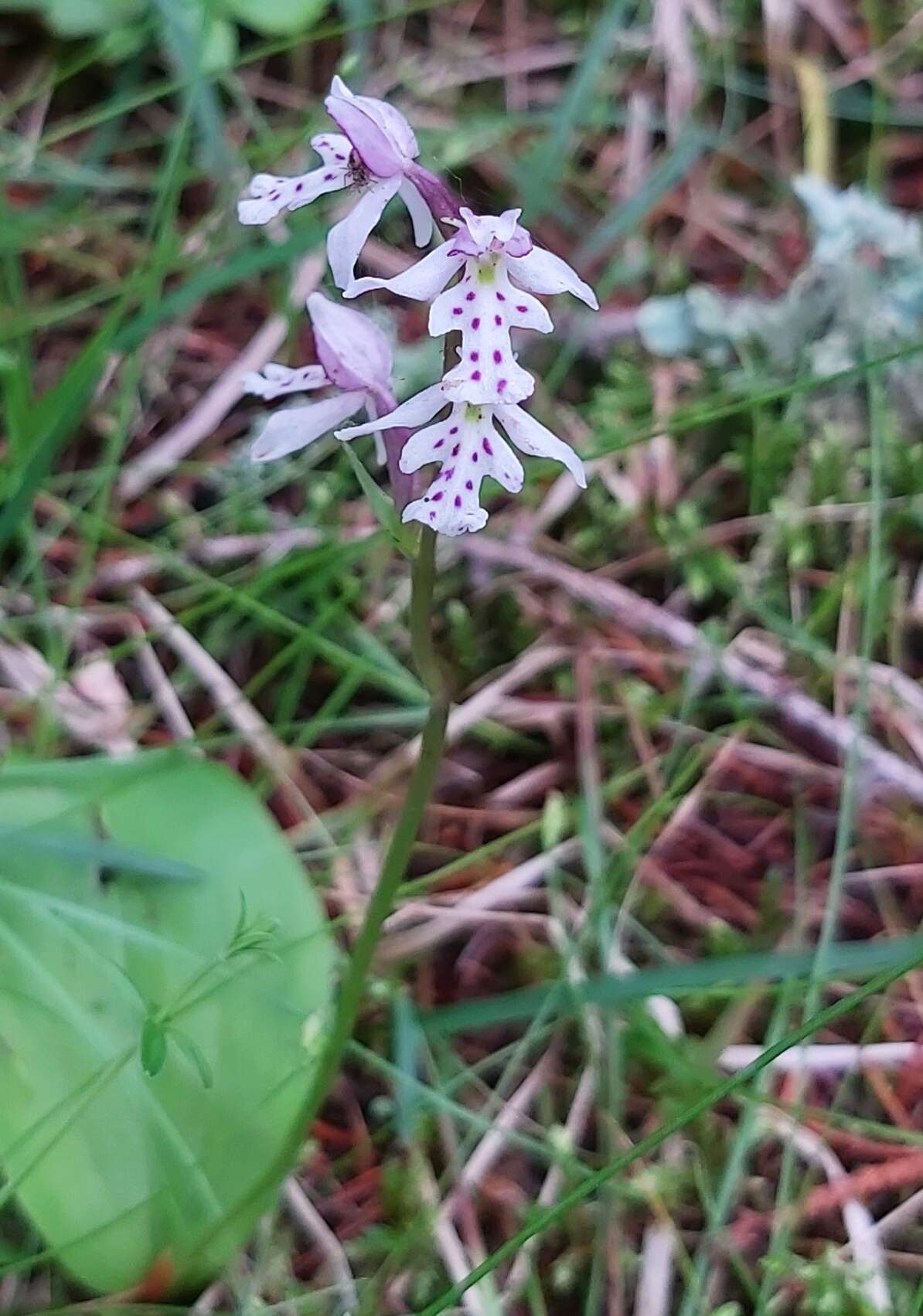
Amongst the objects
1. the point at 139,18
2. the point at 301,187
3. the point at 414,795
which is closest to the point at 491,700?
the point at 414,795

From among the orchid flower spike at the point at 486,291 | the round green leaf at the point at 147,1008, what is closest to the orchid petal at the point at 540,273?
the orchid flower spike at the point at 486,291

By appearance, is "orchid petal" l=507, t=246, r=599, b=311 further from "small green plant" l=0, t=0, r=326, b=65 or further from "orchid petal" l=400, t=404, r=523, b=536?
"small green plant" l=0, t=0, r=326, b=65

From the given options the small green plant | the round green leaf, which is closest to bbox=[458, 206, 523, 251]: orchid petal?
the round green leaf

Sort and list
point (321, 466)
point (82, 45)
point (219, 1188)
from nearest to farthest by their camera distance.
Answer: point (219, 1188), point (321, 466), point (82, 45)

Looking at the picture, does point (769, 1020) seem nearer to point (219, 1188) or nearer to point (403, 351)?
point (219, 1188)

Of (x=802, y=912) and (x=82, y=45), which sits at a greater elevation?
(x=82, y=45)

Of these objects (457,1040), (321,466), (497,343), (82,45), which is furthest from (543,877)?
(82,45)

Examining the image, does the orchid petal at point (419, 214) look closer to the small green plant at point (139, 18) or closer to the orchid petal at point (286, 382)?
the orchid petal at point (286, 382)
